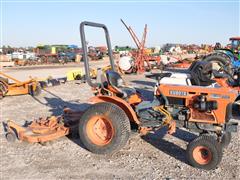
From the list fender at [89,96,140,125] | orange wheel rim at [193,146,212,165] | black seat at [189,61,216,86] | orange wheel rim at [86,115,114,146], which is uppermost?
black seat at [189,61,216,86]

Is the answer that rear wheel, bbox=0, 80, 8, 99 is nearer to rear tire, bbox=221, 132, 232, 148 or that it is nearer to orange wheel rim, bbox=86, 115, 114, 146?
orange wheel rim, bbox=86, 115, 114, 146

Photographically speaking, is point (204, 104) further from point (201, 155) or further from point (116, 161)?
point (116, 161)

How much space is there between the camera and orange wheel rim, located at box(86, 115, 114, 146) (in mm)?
5066

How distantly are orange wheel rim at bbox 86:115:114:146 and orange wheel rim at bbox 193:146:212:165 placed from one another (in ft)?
4.18

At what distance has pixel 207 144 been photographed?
176 inches

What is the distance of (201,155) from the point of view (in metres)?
4.59

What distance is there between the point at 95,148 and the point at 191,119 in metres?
1.47

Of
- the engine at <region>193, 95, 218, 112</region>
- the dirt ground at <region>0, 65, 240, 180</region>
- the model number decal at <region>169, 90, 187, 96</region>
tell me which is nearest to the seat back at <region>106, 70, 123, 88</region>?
the model number decal at <region>169, 90, 187, 96</region>

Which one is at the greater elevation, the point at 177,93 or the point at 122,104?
the point at 177,93

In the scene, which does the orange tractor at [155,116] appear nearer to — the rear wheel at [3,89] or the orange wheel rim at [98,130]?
the orange wheel rim at [98,130]

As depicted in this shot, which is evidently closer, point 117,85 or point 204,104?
point 204,104

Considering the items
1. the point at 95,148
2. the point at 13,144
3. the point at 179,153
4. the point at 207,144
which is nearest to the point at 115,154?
the point at 95,148

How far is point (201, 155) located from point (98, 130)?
1.55 m

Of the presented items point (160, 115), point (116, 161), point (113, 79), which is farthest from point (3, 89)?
point (160, 115)
